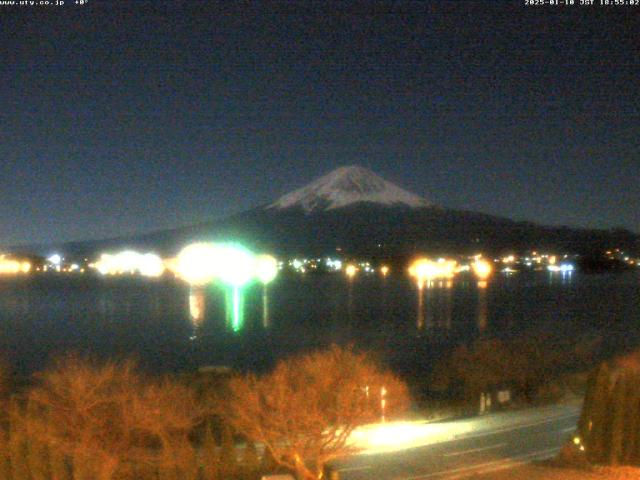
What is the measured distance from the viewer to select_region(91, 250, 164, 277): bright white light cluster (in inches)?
4144

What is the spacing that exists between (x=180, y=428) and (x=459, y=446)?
4059mm

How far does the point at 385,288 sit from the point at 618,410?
65.3m

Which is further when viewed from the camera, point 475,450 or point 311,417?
point 475,450

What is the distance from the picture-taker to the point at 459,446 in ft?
41.9

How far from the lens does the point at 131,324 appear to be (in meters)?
44.8

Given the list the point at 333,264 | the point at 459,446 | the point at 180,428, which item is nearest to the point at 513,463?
the point at 459,446

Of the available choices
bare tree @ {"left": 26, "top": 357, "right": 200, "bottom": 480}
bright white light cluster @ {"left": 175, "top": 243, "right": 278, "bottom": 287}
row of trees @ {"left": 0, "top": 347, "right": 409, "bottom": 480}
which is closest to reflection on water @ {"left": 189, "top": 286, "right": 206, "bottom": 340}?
bright white light cluster @ {"left": 175, "top": 243, "right": 278, "bottom": 287}

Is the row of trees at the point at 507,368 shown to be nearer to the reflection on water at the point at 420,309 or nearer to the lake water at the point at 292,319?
the lake water at the point at 292,319

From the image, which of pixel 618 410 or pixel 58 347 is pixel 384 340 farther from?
pixel 618 410

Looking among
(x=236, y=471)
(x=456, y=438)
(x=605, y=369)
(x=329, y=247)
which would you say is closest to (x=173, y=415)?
(x=236, y=471)

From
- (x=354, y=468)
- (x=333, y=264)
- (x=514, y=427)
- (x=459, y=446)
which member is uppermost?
(x=333, y=264)

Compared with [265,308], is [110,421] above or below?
above

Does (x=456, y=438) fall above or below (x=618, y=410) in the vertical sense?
below

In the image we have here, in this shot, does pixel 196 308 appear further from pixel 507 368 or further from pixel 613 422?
pixel 613 422
